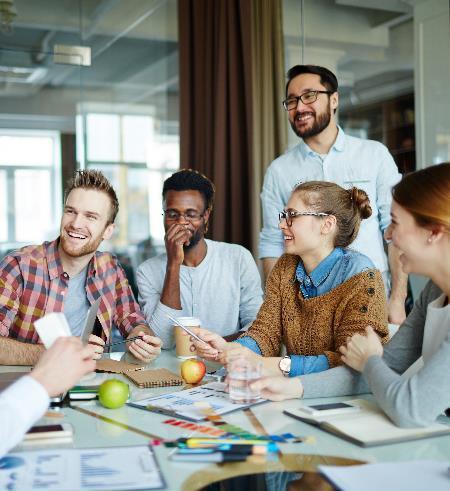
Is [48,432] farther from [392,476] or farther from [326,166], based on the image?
[326,166]

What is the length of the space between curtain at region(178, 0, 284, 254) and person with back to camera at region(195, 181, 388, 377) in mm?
1796

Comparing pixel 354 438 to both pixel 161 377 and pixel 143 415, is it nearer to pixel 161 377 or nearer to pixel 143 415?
pixel 143 415

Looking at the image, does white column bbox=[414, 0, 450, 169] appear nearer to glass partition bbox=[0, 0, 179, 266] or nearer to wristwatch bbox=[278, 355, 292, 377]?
glass partition bbox=[0, 0, 179, 266]

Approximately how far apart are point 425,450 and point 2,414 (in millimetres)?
788

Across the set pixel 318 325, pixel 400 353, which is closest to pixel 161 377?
pixel 318 325

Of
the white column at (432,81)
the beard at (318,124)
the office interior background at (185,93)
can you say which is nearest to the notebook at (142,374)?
the beard at (318,124)

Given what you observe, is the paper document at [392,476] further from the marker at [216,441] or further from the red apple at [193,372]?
the red apple at [193,372]

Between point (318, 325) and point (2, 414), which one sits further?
point (318, 325)

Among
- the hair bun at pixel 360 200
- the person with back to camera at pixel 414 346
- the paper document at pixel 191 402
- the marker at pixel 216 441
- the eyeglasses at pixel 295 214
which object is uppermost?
the hair bun at pixel 360 200

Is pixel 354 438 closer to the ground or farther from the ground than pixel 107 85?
closer to the ground

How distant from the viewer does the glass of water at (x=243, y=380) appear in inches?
67.2

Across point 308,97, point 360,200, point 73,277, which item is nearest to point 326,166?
point 308,97

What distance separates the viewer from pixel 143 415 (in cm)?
163

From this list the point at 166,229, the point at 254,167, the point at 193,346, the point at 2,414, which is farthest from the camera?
the point at 254,167
